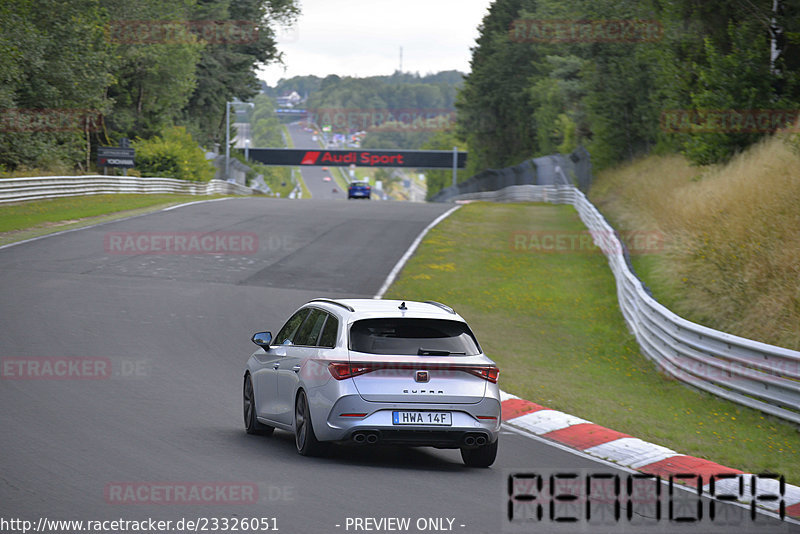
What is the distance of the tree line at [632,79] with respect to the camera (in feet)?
99.0

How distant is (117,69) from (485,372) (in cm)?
5474

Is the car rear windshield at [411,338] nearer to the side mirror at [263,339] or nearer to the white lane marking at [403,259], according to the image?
the side mirror at [263,339]

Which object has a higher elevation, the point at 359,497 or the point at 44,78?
the point at 44,78

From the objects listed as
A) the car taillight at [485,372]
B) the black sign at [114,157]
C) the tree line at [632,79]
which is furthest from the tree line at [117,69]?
the car taillight at [485,372]

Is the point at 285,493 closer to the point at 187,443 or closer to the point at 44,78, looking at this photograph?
the point at 187,443

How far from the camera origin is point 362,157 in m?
110

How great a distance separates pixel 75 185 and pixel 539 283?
22837 millimetres

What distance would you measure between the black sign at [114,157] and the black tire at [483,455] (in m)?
43.2

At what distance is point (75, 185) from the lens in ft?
133

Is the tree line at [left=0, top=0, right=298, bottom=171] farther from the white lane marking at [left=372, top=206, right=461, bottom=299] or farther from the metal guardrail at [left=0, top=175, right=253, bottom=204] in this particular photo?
the white lane marking at [left=372, top=206, right=461, bottom=299]

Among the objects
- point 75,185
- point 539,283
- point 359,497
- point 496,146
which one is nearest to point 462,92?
point 496,146
